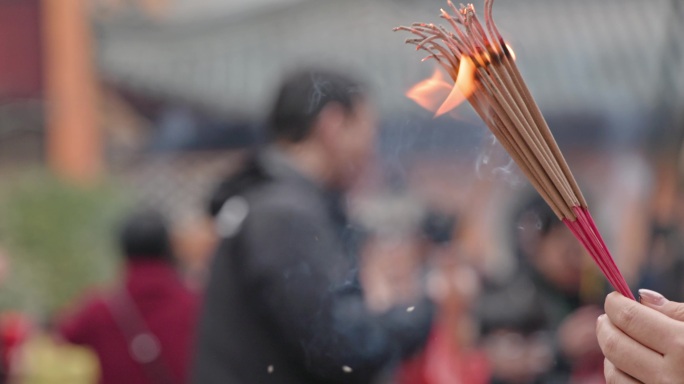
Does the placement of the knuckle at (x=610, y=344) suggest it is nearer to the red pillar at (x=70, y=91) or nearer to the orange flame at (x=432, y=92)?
the orange flame at (x=432, y=92)

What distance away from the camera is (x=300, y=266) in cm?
232

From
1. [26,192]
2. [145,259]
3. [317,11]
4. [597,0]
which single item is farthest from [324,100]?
[317,11]

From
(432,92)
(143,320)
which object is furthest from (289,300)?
(143,320)

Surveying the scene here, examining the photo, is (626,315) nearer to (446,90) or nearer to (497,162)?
(446,90)

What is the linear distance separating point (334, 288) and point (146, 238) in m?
1.85

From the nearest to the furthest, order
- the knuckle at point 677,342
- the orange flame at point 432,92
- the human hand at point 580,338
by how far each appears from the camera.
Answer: the knuckle at point 677,342, the orange flame at point 432,92, the human hand at point 580,338

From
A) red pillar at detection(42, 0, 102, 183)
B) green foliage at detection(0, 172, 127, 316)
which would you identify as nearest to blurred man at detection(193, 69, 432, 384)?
green foliage at detection(0, 172, 127, 316)

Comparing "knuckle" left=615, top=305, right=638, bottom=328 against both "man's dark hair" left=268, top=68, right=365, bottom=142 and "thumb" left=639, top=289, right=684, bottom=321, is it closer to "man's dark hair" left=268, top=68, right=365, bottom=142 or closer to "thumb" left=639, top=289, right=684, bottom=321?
"thumb" left=639, top=289, right=684, bottom=321

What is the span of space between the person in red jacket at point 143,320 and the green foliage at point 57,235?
6123mm

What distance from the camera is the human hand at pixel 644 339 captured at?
4.43 ft

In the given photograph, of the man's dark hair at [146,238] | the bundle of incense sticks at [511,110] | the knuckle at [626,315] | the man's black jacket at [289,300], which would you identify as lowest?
the man's dark hair at [146,238]

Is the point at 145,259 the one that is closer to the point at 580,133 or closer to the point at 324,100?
the point at 324,100

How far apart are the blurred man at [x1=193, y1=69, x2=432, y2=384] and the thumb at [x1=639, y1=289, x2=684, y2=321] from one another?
0.89 meters

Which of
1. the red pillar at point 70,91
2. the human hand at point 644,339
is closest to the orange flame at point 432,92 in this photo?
the human hand at point 644,339
